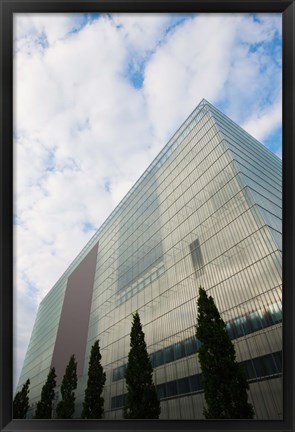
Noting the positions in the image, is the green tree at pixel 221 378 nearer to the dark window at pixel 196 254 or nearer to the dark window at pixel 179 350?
Result: the dark window at pixel 179 350

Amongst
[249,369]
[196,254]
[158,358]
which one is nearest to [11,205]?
[249,369]

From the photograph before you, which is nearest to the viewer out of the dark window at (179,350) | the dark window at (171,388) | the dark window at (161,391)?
the dark window at (171,388)

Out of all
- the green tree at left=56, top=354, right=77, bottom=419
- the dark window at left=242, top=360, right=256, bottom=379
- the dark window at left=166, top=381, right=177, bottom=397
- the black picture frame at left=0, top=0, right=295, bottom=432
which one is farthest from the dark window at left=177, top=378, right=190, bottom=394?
the black picture frame at left=0, top=0, right=295, bottom=432

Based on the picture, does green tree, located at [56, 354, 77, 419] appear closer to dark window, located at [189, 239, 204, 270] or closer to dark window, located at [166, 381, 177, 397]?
dark window, located at [166, 381, 177, 397]

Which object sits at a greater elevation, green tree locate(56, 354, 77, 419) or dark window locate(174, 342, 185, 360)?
dark window locate(174, 342, 185, 360)

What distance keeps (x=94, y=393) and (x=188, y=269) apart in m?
13.2

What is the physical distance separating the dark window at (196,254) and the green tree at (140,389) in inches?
332

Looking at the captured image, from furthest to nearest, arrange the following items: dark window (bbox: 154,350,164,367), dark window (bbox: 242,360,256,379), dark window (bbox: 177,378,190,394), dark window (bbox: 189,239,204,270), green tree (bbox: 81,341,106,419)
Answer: dark window (bbox: 189,239,204,270) → dark window (bbox: 154,350,164,367) → green tree (bbox: 81,341,106,419) → dark window (bbox: 177,378,190,394) → dark window (bbox: 242,360,256,379)

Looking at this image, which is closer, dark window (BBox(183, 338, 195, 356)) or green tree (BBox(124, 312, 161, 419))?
green tree (BBox(124, 312, 161, 419))

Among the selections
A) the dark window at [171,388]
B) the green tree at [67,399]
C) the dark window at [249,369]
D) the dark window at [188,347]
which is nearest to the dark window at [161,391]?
the dark window at [171,388]

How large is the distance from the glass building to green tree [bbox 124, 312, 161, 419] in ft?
12.9

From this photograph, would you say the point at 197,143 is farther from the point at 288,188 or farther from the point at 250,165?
the point at 288,188

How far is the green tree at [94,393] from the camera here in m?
25.6

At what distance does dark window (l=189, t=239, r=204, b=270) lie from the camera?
2714 cm
